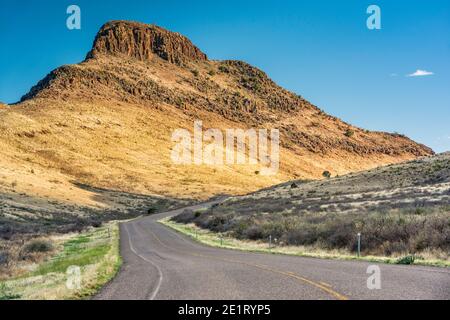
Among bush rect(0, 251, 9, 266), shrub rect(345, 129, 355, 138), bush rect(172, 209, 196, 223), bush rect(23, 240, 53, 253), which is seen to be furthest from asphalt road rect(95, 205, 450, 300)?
shrub rect(345, 129, 355, 138)

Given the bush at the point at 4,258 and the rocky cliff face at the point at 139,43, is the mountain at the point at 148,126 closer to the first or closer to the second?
the rocky cliff face at the point at 139,43

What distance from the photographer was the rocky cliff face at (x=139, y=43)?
175m

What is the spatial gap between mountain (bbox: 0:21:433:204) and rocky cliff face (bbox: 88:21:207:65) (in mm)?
464

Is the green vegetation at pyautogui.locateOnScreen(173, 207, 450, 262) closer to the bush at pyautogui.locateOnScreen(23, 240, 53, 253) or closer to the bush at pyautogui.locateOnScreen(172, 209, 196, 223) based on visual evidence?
the bush at pyautogui.locateOnScreen(23, 240, 53, 253)

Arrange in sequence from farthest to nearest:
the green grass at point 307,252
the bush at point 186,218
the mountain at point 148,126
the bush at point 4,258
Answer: the mountain at point 148,126 < the bush at point 186,218 < the bush at point 4,258 < the green grass at point 307,252

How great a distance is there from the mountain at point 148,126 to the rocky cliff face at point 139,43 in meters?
0.46

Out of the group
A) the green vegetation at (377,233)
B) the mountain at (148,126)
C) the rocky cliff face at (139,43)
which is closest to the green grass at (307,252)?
the green vegetation at (377,233)

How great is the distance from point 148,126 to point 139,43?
59478 mm

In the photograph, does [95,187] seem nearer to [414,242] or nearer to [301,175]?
[301,175]

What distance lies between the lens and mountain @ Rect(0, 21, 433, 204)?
10094 cm

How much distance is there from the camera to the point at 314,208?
→ 148ft

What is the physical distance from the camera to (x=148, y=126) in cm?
13475

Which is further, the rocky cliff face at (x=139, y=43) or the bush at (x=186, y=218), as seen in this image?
the rocky cliff face at (x=139, y=43)

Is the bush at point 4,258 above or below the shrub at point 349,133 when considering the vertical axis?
below
